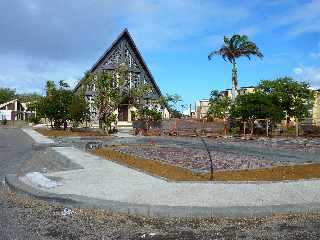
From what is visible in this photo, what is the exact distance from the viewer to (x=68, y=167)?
14453 mm

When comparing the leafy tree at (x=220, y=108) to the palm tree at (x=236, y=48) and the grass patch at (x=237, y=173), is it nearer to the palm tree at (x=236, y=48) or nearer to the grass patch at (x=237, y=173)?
the palm tree at (x=236, y=48)

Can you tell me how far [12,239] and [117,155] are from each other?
11714 mm

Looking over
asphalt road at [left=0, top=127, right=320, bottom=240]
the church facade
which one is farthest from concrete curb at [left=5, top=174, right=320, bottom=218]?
the church facade

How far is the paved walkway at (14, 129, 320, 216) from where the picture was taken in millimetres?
8328

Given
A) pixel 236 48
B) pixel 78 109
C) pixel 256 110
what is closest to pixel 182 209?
pixel 256 110

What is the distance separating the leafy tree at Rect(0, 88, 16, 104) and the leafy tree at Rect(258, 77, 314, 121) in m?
83.9

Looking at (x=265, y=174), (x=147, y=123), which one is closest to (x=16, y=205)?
(x=265, y=174)

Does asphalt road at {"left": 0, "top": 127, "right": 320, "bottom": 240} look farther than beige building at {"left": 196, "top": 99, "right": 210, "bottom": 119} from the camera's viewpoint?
No

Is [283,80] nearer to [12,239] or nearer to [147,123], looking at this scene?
[147,123]

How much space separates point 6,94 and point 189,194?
115709mm

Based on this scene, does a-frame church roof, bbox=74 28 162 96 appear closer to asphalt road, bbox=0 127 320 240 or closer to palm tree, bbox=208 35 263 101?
palm tree, bbox=208 35 263 101

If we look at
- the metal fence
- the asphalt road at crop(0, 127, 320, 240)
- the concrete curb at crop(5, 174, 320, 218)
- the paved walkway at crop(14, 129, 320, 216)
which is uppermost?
the metal fence

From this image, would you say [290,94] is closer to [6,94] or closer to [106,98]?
[106,98]

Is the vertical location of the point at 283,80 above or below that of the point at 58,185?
above
